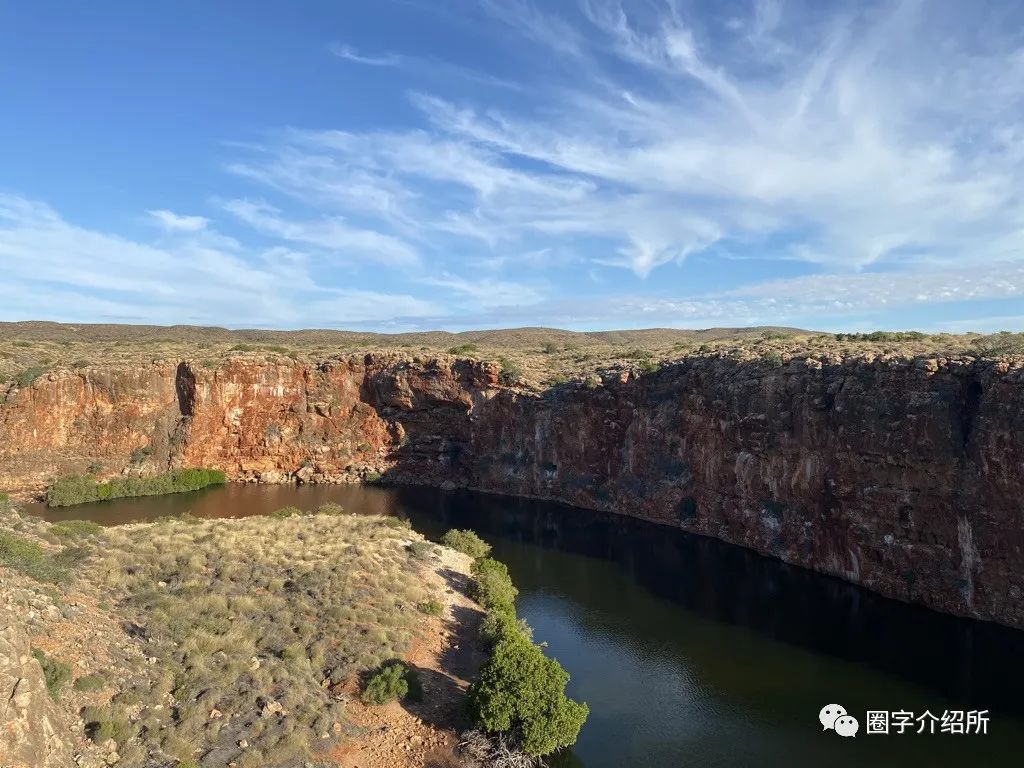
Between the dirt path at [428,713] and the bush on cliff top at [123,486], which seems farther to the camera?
the bush on cliff top at [123,486]

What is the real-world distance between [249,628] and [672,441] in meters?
27.1

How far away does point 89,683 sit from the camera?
498 inches

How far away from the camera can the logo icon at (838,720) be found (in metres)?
16.5

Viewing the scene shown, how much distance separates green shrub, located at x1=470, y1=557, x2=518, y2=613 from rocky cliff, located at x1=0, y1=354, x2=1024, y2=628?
13606mm

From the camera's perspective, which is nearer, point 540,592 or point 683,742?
point 683,742

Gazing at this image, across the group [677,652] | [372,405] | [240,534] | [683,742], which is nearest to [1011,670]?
[677,652]

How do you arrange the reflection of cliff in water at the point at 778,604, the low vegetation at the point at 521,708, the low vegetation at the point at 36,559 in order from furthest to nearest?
the reflection of cliff in water at the point at 778,604 < the low vegetation at the point at 36,559 < the low vegetation at the point at 521,708

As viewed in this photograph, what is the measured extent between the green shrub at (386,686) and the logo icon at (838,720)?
10.8 metres

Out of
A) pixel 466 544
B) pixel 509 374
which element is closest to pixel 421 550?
pixel 466 544

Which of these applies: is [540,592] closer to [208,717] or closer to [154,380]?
[208,717]

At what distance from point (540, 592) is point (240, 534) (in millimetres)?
11905

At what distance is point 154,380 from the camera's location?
146 ft

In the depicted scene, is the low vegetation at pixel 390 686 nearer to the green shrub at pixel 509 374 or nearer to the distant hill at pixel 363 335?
the green shrub at pixel 509 374

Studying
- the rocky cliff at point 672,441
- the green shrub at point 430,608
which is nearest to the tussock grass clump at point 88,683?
the green shrub at point 430,608
